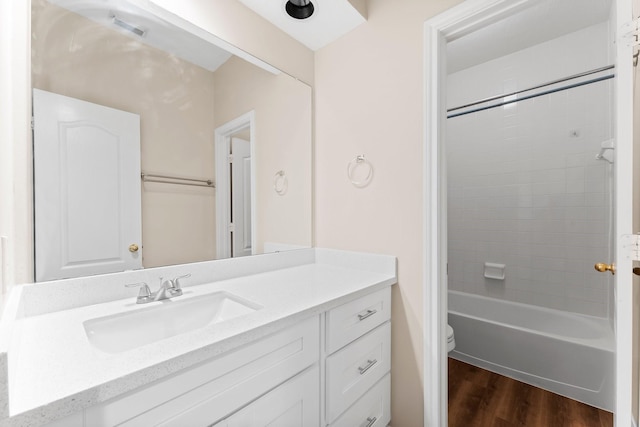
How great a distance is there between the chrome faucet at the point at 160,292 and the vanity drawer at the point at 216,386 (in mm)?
457

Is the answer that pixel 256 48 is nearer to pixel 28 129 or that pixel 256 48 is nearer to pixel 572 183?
pixel 28 129

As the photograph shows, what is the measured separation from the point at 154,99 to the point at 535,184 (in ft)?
9.02

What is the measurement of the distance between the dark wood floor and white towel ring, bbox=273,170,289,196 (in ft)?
5.28

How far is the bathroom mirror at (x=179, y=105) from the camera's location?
983mm

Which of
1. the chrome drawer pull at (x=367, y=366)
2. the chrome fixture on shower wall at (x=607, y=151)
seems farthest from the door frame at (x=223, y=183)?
the chrome fixture on shower wall at (x=607, y=151)

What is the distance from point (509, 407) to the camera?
1663 millimetres

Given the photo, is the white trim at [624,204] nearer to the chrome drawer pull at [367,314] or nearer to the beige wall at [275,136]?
the chrome drawer pull at [367,314]

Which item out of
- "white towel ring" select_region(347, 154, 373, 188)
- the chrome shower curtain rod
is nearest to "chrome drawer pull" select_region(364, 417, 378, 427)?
"white towel ring" select_region(347, 154, 373, 188)

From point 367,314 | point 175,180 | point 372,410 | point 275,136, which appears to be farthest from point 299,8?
point 372,410

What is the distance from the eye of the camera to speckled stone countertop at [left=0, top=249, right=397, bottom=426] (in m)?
0.50

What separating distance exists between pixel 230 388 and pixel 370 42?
168cm

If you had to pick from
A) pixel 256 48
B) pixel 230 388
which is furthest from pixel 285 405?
pixel 256 48

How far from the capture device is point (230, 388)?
733 mm

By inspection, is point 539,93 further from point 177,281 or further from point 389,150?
point 177,281
